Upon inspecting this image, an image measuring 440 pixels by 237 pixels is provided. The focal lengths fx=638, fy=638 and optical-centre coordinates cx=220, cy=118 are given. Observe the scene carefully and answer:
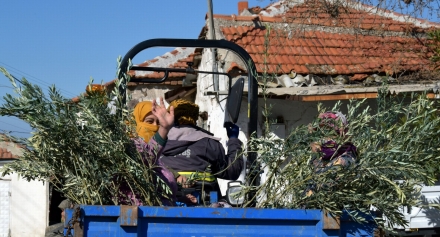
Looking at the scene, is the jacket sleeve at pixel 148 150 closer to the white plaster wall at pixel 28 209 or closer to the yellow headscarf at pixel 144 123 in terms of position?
the yellow headscarf at pixel 144 123

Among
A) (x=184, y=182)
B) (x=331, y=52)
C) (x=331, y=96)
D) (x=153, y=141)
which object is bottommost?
(x=184, y=182)

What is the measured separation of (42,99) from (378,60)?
9644mm

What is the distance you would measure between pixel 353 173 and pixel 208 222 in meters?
0.88

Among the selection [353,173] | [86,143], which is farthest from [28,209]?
[353,173]

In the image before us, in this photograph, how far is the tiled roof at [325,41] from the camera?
37.9 feet

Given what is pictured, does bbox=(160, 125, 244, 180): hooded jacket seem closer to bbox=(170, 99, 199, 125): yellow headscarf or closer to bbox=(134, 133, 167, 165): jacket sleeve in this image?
bbox=(170, 99, 199, 125): yellow headscarf

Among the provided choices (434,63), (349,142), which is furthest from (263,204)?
(434,63)

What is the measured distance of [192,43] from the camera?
16.0 ft

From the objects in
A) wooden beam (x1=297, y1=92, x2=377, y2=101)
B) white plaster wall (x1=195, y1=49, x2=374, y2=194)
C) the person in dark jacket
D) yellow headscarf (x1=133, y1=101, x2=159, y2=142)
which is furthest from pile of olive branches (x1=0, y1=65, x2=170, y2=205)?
white plaster wall (x1=195, y1=49, x2=374, y2=194)

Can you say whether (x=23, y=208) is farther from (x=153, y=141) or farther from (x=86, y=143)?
(x=86, y=143)

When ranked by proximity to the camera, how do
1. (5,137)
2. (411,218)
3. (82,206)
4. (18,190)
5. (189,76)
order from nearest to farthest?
(82,206) < (5,137) < (411,218) < (189,76) < (18,190)

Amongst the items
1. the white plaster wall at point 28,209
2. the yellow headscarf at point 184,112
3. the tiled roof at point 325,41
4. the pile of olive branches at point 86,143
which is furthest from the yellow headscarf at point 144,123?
the white plaster wall at point 28,209

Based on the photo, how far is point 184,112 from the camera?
5.19 meters

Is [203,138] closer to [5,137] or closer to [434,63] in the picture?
[5,137]
